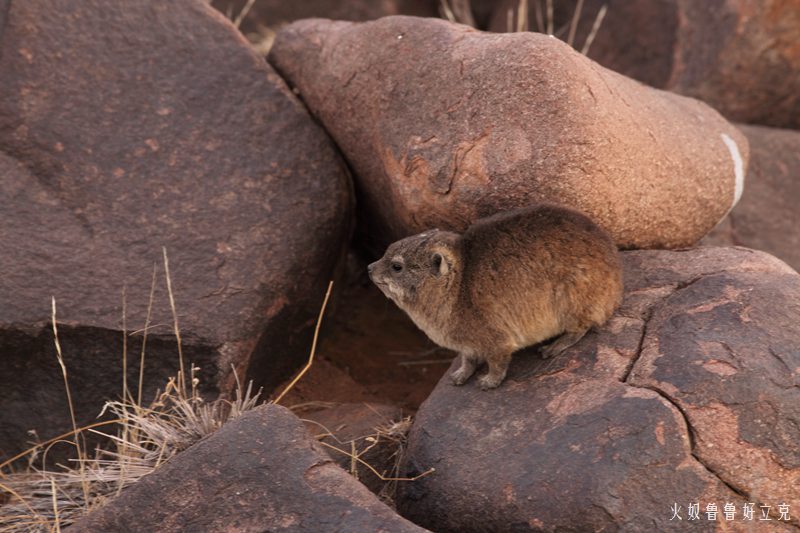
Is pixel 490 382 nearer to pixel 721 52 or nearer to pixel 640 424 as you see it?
pixel 640 424

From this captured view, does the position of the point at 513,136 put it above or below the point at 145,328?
above

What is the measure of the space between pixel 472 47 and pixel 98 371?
2994 mm

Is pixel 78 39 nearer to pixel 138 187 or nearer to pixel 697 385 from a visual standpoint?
pixel 138 187

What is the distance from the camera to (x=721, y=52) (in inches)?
341

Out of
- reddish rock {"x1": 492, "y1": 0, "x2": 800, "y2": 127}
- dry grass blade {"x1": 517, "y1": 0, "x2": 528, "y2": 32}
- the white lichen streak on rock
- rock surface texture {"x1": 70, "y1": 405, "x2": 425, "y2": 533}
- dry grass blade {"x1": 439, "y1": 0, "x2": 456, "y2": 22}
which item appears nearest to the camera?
rock surface texture {"x1": 70, "y1": 405, "x2": 425, "y2": 533}

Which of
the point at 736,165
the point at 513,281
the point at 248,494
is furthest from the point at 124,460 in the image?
the point at 736,165

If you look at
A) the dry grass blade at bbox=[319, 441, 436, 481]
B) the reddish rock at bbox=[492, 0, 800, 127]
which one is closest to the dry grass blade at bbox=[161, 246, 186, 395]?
the dry grass blade at bbox=[319, 441, 436, 481]

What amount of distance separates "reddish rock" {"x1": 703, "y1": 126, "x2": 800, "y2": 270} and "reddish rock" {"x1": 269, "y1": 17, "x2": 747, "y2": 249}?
129 cm

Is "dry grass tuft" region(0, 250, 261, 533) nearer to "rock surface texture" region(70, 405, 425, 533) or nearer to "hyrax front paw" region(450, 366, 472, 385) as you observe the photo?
"rock surface texture" region(70, 405, 425, 533)

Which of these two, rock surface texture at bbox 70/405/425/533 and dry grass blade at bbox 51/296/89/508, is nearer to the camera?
rock surface texture at bbox 70/405/425/533

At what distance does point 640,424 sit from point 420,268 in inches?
56.5

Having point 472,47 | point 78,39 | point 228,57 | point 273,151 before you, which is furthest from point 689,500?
point 78,39

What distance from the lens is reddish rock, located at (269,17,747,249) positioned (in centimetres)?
546

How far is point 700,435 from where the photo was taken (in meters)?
4.54
